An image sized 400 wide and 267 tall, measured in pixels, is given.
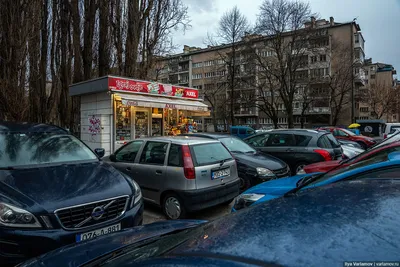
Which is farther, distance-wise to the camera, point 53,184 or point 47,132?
point 47,132

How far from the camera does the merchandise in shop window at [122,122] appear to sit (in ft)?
35.6

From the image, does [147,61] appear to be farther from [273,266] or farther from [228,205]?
→ [273,266]

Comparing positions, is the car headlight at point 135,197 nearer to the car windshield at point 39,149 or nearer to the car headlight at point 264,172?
the car windshield at point 39,149

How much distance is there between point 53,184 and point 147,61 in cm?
1444

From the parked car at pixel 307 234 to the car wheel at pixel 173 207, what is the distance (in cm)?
355

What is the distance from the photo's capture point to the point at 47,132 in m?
4.54

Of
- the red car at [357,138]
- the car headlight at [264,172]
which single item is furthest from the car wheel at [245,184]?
the red car at [357,138]

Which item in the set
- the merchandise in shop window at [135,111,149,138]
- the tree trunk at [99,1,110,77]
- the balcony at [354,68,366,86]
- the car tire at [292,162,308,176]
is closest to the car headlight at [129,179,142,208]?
the car tire at [292,162,308,176]

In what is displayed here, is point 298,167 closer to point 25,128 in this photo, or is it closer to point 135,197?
point 135,197

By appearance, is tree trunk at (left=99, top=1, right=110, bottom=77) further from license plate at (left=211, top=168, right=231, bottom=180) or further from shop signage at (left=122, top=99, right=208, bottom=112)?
license plate at (left=211, top=168, right=231, bottom=180)

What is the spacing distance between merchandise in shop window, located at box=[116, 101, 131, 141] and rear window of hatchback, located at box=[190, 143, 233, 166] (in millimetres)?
6319

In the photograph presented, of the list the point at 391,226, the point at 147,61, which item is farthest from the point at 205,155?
the point at 147,61

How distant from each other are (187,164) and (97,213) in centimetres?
208

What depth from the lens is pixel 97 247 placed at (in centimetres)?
206
